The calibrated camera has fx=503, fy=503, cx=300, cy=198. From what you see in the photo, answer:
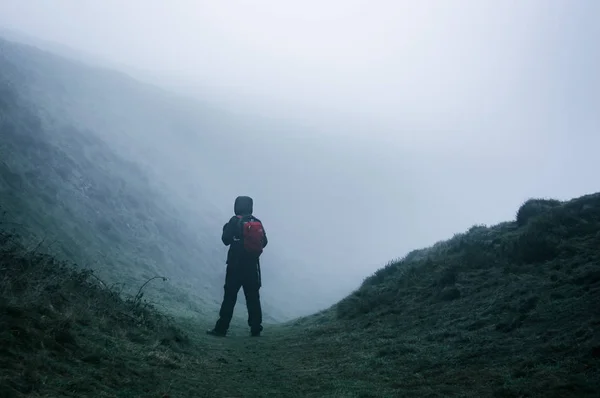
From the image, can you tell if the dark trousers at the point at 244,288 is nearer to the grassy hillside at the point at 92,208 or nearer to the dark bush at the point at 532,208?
the grassy hillside at the point at 92,208

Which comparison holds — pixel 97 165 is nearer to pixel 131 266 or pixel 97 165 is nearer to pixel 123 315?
pixel 131 266

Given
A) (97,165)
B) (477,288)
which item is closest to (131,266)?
(97,165)

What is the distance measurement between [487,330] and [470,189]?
182957 millimetres

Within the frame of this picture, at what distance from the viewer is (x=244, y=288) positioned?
1220 centimetres

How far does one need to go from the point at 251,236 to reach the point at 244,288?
1.28 meters

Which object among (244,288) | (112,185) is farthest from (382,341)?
(112,185)

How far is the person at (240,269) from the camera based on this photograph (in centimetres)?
1203

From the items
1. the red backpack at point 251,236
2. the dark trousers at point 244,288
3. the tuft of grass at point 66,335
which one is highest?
the red backpack at point 251,236

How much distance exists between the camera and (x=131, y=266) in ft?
67.8

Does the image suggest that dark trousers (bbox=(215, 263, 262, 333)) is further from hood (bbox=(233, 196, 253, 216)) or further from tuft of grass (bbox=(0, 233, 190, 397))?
tuft of grass (bbox=(0, 233, 190, 397))

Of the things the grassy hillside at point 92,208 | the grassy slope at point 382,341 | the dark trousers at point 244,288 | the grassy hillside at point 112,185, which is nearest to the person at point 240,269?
the dark trousers at point 244,288

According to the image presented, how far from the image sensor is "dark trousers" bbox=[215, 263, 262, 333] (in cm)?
1203

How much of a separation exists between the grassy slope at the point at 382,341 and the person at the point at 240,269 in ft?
1.82

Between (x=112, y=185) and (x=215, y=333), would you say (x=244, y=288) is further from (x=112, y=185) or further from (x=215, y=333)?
(x=112, y=185)
